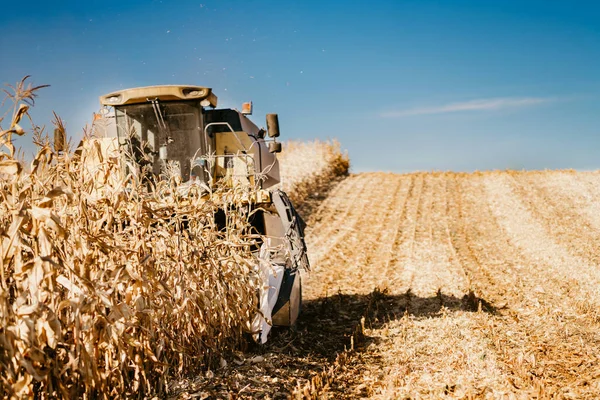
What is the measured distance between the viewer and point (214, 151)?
23.1 ft

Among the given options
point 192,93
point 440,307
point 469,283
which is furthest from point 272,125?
point 469,283

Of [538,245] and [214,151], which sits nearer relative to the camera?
[214,151]

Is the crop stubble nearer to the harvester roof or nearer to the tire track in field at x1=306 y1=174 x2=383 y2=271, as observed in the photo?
the tire track in field at x1=306 y1=174 x2=383 y2=271

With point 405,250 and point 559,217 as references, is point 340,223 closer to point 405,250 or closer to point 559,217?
point 405,250

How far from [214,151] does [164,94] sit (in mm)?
966

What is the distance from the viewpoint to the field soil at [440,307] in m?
4.40

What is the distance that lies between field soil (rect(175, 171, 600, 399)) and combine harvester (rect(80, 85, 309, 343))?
67 centimetres

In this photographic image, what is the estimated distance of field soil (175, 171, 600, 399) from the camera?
440 cm

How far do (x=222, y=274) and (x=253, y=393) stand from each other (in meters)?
1.07

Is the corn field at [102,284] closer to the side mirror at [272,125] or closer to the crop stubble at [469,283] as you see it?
the crop stubble at [469,283]

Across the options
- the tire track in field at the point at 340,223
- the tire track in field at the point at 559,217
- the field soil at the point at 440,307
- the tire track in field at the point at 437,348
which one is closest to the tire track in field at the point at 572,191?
the tire track in field at the point at 559,217

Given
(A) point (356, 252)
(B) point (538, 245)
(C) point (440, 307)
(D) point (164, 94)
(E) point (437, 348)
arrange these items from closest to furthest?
1. (E) point (437, 348)
2. (D) point (164, 94)
3. (C) point (440, 307)
4. (A) point (356, 252)
5. (B) point (538, 245)

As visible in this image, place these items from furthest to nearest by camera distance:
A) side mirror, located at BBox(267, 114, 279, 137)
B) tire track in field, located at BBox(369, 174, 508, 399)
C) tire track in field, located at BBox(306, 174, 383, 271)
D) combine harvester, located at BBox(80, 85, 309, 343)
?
tire track in field, located at BBox(306, 174, 383, 271) < side mirror, located at BBox(267, 114, 279, 137) < combine harvester, located at BBox(80, 85, 309, 343) < tire track in field, located at BBox(369, 174, 508, 399)

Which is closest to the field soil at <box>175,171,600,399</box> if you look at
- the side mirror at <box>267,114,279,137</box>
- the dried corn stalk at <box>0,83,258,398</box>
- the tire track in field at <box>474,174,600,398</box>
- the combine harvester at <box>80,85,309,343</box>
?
the tire track in field at <box>474,174,600,398</box>
